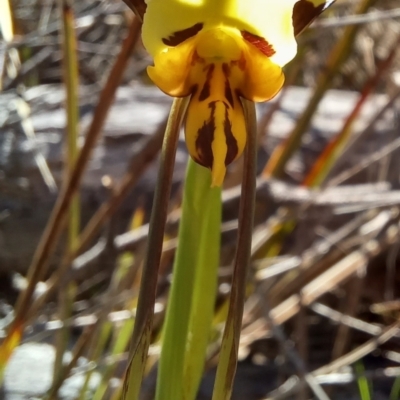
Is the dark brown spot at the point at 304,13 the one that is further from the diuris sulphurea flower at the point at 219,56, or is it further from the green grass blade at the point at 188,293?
the green grass blade at the point at 188,293

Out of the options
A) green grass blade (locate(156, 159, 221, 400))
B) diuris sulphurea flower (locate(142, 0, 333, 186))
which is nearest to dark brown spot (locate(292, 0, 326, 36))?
diuris sulphurea flower (locate(142, 0, 333, 186))

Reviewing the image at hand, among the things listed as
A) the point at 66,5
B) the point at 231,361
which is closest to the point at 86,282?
the point at 66,5

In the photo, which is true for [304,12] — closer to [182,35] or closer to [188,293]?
[182,35]

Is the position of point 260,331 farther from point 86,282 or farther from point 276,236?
point 86,282

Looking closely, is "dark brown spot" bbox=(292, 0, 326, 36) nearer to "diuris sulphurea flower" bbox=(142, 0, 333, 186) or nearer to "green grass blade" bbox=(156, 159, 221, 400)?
"diuris sulphurea flower" bbox=(142, 0, 333, 186)

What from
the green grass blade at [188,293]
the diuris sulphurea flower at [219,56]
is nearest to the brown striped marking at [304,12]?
the diuris sulphurea flower at [219,56]

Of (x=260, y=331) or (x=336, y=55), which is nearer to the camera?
(x=336, y=55)

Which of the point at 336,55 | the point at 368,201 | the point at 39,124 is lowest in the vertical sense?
the point at 368,201
